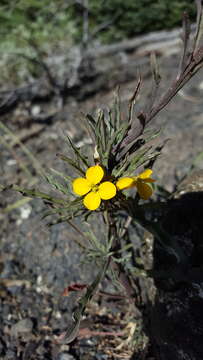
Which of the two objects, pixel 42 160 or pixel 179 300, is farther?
pixel 42 160

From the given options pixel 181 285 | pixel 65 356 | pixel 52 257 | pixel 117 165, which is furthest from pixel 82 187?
pixel 52 257

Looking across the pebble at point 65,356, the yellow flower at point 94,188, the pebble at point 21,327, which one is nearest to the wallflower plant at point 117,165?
the yellow flower at point 94,188

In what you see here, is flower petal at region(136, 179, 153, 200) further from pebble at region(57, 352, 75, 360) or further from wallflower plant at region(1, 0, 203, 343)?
pebble at region(57, 352, 75, 360)

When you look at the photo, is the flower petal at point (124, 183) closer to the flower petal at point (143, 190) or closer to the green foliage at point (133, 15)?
the flower petal at point (143, 190)

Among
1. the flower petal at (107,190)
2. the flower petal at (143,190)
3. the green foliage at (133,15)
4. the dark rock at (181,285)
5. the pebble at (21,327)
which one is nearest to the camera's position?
the flower petal at (107,190)

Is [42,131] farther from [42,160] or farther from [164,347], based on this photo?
[164,347]

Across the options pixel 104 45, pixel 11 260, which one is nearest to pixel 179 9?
pixel 104 45
